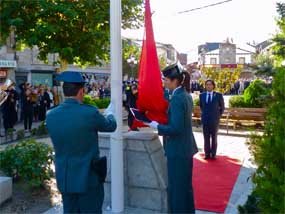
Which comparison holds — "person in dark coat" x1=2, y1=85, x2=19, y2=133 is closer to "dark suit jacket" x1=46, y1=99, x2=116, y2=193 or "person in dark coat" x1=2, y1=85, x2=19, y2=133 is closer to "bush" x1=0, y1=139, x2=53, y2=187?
"bush" x1=0, y1=139, x2=53, y2=187

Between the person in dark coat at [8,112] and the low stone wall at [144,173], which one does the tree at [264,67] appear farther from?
the person in dark coat at [8,112]

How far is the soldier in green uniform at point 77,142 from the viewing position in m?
3.27

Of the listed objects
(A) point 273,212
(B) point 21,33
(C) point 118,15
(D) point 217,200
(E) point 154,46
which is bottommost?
(D) point 217,200

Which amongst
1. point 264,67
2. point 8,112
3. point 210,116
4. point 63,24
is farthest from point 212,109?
point 8,112

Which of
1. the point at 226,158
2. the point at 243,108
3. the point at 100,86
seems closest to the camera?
the point at 226,158

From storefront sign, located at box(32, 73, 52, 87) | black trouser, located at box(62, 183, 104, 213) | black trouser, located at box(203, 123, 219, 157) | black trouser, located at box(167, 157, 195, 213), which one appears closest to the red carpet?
black trouser, located at box(203, 123, 219, 157)

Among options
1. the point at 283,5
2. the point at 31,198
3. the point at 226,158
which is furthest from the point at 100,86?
the point at 283,5

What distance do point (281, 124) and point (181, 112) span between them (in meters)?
1.51

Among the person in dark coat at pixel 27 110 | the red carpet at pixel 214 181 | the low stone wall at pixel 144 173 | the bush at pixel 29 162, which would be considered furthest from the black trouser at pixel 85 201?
the person in dark coat at pixel 27 110

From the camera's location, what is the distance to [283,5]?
11.4 feet

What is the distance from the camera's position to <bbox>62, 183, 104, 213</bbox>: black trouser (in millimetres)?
3408

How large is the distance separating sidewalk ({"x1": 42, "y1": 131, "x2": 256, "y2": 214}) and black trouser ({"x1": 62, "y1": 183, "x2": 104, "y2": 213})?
1490 mm

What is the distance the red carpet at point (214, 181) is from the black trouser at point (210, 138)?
21cm

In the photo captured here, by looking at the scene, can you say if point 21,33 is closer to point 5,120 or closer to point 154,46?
point 5,120
